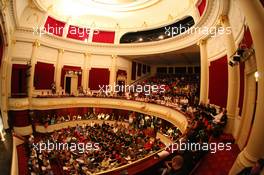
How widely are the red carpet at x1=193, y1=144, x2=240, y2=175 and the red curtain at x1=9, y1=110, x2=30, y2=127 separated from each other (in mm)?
13057

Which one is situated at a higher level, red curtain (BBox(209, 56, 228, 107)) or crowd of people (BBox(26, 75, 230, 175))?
red curtain (BBox(209, 56, 228, 107))

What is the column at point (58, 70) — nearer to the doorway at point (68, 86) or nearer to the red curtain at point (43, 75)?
the red curtain at point (43, 75)

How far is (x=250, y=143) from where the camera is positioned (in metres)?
3.77

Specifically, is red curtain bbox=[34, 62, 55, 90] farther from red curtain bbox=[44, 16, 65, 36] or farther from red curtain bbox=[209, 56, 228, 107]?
red curtain bbox=[209, 56, 228, 107]

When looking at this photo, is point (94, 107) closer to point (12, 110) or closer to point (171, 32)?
point (12, 110)

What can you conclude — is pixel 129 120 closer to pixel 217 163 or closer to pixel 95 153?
pixel 95 153

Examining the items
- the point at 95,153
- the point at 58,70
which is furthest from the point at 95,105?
the point at 95,153

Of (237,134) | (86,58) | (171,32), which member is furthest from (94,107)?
(237,134)

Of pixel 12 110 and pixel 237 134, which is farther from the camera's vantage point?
pixel 12 110

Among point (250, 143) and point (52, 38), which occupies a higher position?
point (52, 38)

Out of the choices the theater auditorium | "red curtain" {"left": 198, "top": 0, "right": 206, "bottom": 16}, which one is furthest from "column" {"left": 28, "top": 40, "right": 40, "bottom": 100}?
"red curtain" {"left": 198, "top": 0, "right": 206, "bottom": 16}

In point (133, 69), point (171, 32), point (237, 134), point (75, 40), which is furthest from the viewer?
point (133, 69)

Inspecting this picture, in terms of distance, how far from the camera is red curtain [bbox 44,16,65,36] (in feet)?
50.5

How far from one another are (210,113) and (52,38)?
46.2 ft
